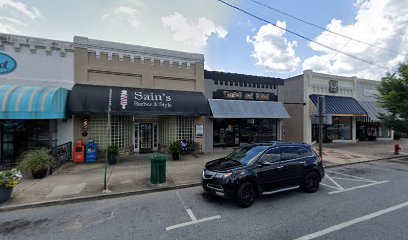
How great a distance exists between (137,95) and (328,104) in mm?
16459

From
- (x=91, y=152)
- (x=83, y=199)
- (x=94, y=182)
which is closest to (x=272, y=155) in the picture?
(x=83, y=199)

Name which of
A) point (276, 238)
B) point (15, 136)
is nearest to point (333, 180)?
point (276, 238)

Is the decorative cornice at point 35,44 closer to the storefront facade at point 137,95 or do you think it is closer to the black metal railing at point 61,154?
the storefront facade at point 137,95

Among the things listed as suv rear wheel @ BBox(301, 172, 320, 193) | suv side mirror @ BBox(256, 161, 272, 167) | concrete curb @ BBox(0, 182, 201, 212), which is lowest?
concrete curb @ BBox(0, 182, 201, 212)

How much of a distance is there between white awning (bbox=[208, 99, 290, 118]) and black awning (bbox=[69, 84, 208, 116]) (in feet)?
3.06

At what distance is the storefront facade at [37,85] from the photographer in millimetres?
10016

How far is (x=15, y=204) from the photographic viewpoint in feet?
19.5

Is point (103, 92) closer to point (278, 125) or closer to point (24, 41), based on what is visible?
point (24, 41)

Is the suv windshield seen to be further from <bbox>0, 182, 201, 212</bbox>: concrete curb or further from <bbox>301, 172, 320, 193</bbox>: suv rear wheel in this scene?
<bbox>0, 182, 201, 212</bbox>: concrete curb

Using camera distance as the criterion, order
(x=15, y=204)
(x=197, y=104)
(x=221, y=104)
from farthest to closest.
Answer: (x=221, y=104)
(x=197, y=104)
(x=15, y=204)

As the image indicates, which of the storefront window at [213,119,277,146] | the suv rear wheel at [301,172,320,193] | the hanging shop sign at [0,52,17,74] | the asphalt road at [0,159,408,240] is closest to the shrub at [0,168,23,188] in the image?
the asphalt road at [0,159,408,240]

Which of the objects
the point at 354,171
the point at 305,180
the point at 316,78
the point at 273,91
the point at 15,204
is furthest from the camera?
the point at 316,78

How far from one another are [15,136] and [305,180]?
46.5ft

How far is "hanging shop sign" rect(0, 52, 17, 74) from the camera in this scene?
10617 mm
